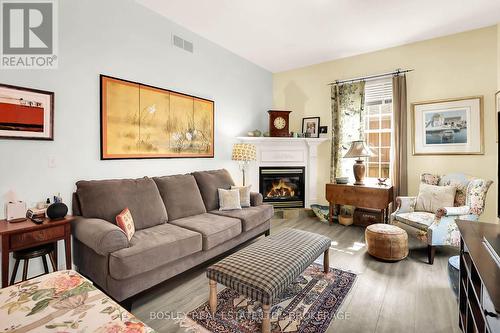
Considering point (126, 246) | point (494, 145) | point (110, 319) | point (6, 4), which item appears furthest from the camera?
point (494, 145)

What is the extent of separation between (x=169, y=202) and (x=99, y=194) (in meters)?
0.75

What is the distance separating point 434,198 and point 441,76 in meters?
1.90

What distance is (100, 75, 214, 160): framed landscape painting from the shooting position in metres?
2.77

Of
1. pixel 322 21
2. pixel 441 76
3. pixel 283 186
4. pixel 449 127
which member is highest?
pixel 322 21

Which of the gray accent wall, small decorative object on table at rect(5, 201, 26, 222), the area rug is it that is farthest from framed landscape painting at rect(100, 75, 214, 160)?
the area rug

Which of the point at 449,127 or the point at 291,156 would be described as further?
the point at 291,156

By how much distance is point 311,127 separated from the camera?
16.4 ft

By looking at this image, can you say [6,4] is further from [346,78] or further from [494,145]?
[494,145]

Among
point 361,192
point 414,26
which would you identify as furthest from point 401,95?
point 361,192

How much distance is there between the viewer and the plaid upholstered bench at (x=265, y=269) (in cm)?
164

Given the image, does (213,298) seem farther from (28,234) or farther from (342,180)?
(342,180)

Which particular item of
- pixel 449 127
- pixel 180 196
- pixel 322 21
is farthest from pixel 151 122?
pixel 449 127

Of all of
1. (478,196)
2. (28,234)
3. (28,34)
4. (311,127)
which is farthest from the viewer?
(311,127)

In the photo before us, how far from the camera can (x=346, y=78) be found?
4625 mm
